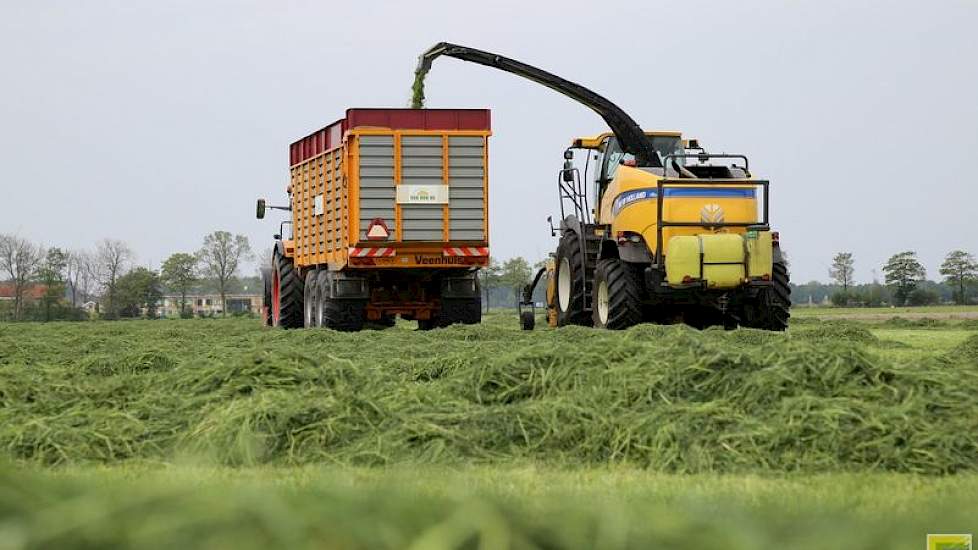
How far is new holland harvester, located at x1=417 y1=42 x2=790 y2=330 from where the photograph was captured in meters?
15.8

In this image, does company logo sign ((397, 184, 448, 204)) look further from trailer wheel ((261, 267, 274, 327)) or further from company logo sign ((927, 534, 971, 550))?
company logo sign ((927, 534, 971, 550))

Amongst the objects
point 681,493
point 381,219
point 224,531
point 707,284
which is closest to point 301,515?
point 224,531

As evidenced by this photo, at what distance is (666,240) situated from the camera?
53.4 feet

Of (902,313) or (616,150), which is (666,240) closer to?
(616,150)

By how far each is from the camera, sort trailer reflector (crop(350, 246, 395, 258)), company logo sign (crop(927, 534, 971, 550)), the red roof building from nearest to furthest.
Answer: company logo sign (crop(927, 534, 971, 550)) → trailer reflector (crop(350, 246, 395, 258)) → the red roof building

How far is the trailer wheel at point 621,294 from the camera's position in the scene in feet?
54.3

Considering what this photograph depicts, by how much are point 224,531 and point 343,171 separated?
57.4 ft

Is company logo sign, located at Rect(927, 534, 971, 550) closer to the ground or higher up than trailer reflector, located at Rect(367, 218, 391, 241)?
closer to the ground

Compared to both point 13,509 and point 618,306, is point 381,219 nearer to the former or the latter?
point 618,306

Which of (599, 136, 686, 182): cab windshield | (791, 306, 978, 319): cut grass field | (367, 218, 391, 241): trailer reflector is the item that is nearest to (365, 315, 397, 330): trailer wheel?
(367, 218, 391, 241): trailer reflector

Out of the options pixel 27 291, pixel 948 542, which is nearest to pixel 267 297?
pixel 948 542

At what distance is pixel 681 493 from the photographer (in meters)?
5.49

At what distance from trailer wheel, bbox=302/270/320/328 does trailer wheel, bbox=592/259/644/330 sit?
5930 millimetres

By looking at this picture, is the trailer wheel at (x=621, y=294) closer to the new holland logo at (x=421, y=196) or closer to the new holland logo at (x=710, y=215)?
the new holland logo at (x=710, y=215)
